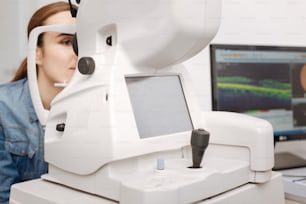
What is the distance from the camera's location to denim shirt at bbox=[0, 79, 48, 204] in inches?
40.1

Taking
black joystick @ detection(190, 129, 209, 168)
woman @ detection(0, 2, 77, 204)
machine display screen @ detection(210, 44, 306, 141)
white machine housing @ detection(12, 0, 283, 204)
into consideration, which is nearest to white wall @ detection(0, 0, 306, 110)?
woman @ detection(0, 2, 77, 204)

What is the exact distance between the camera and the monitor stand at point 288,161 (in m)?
1.15

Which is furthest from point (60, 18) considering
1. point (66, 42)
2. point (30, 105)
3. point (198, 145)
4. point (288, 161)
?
point (288, 161)

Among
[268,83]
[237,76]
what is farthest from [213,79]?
[268,83]

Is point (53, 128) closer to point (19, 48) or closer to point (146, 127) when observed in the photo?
point (146, 127)

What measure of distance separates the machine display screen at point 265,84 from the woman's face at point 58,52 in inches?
18.5

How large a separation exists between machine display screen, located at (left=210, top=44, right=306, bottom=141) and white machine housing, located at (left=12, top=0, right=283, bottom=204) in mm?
424

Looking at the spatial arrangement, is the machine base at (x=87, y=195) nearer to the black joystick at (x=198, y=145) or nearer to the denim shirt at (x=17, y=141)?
the black joystick at (x=198, y=145)

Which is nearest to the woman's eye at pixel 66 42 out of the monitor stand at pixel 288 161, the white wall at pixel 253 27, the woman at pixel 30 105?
the woman at pixel 30 105

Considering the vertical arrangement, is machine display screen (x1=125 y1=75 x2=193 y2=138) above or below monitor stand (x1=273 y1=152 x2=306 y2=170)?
above

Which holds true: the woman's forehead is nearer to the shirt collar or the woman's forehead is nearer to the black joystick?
the shirt collar

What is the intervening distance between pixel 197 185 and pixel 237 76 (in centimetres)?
70

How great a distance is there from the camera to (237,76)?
1164 mm

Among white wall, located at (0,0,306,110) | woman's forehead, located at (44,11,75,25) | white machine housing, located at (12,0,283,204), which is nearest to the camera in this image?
white machine housing, located at (12,0,283,204)
